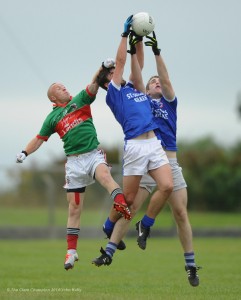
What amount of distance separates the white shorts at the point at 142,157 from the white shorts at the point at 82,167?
750 millimetres

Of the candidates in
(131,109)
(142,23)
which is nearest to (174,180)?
(131,109)

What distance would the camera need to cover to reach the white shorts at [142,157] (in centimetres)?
1320

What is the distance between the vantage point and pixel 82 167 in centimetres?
1405

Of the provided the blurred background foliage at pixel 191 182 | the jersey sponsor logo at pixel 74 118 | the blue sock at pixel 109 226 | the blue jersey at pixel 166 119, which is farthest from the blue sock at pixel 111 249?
the blurred background foliage at pixel 191 182

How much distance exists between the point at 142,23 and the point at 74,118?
73.7 inches

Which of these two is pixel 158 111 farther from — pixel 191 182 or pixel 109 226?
pixel 191 182

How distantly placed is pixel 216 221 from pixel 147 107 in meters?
30.5

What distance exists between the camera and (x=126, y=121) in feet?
43.7

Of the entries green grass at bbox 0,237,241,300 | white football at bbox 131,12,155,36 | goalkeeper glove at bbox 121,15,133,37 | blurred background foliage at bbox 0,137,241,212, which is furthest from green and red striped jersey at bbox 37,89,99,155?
blurred background foliage at bbox 0,137,241,212

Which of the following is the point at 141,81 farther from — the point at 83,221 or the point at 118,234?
the point at 83,221

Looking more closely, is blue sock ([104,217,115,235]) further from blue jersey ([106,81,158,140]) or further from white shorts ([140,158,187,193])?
blue jersey ([106,81,158,140])

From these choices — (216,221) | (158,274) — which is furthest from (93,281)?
(216,221)

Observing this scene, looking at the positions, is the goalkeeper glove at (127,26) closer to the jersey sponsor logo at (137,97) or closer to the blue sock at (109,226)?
the jersey sponsor logo at (137,97)

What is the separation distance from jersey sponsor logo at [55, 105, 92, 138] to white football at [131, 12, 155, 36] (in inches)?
62.5
